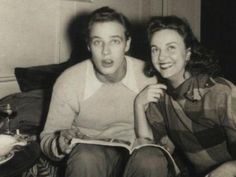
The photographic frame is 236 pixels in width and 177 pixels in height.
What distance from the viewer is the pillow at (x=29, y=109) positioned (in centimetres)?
197

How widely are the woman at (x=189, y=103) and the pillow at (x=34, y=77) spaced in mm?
808

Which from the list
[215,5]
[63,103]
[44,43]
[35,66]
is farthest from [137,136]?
[215,5]

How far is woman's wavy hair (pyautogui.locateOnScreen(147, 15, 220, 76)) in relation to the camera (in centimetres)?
167

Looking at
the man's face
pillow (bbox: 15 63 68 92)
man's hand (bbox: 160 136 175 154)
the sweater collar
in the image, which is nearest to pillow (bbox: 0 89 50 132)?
pillow (bbox: 15 63 68 92)

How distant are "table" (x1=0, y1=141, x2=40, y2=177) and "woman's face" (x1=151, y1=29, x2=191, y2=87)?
25.0 inches

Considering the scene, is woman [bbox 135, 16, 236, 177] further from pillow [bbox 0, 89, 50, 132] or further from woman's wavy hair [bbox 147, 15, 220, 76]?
pillow [bbox 0, 89, 50, 132]

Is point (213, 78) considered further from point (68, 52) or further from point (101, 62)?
point (68, 52)

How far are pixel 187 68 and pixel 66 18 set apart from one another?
1388 mm

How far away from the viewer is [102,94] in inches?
69.7

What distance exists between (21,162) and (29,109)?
720mm

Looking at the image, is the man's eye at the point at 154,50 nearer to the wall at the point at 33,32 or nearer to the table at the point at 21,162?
the table at the point at 21,162

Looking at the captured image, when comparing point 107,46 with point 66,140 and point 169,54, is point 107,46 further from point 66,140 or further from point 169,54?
point 66,140

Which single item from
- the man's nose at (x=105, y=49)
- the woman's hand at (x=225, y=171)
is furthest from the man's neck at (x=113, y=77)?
the woman's hand at (x=225, y=171)

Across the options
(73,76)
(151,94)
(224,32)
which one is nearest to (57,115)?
(73,76)
